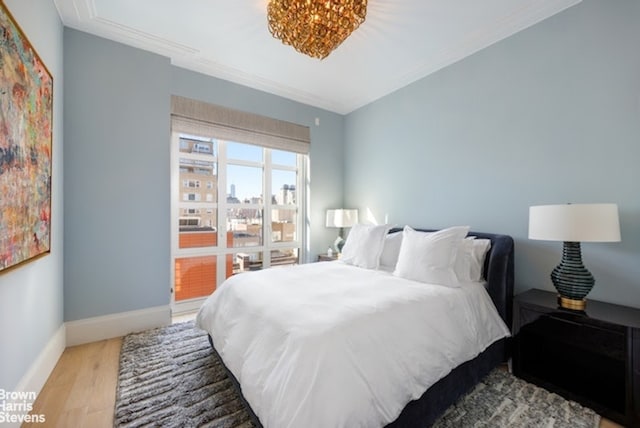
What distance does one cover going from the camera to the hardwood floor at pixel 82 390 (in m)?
1.58

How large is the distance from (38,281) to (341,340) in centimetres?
209

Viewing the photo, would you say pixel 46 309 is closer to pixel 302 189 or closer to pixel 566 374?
pixel 302 189

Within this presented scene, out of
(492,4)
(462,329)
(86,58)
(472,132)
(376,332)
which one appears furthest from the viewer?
(472,132)

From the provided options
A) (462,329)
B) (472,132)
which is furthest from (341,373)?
(472,132)

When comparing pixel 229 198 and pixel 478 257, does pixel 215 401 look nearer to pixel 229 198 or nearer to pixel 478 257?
pixel 478 257

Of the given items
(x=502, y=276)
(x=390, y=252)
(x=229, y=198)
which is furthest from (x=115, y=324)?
(x=502, y=276)

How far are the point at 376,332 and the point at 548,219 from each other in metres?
1.47

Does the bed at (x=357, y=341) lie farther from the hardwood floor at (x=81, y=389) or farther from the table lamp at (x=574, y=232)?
the hardwood floor at (x=81, y=389)

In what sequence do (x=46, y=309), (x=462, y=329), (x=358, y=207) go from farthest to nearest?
1. (x=358, y=207)
2. (x=46, y=309)
3. (x=462, y=329)

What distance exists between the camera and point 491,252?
2.23 meters

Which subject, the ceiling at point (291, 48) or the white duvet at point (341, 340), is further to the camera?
the ceiling at point (291, 48)

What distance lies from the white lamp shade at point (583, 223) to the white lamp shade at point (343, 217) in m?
2.36

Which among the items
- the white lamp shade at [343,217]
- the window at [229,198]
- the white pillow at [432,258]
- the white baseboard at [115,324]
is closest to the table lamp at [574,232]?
the white pillow at [432,258]

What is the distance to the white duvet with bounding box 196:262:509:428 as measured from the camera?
113cm
